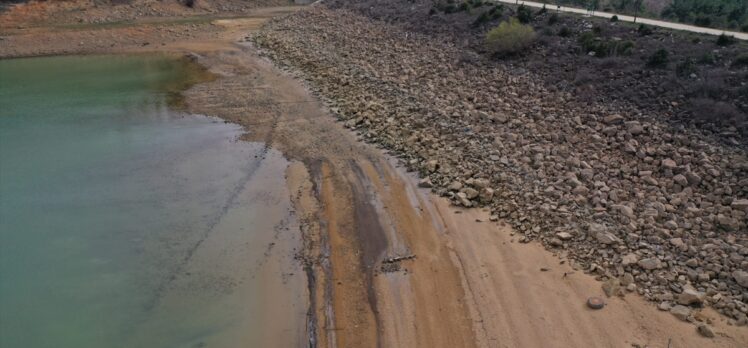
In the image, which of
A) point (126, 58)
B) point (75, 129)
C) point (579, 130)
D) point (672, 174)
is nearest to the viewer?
point (672, 174)

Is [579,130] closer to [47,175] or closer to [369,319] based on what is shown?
[369,319]

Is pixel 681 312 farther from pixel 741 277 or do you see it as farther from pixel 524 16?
pixel 524 16

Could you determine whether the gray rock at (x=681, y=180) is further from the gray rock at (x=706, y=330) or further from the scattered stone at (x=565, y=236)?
the gray rock at (x=706, y=330)

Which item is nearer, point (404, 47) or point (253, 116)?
point (253, 116)

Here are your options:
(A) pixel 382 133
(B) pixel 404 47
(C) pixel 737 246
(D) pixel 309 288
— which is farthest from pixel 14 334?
(B) pixel 404 47

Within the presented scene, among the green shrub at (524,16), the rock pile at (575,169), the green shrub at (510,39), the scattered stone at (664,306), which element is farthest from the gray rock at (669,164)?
the green shrub at (524,16)

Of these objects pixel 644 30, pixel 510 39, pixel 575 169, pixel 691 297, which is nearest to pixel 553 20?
pixel 510 39
